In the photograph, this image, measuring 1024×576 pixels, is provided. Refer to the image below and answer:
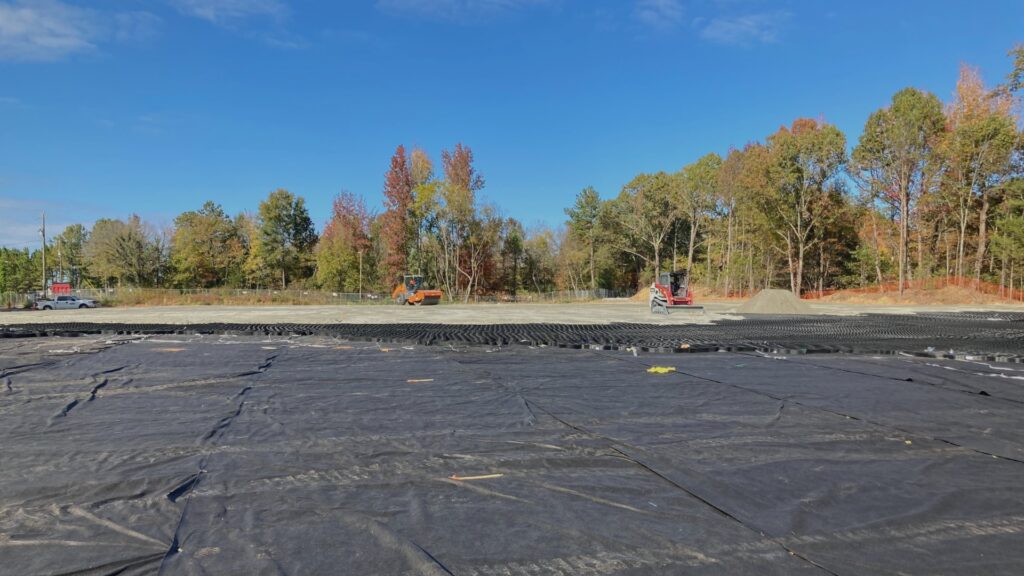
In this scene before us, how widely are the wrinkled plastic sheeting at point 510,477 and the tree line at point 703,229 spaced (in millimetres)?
27343

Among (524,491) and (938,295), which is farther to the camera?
(938,295)

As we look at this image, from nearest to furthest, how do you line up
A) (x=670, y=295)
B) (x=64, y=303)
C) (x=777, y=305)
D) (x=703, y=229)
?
(x=670, y=295)
(x=777, y=305)
(x=64, y=303)
(x=703, y=229)

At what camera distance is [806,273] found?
3469 centimetres

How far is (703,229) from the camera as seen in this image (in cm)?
3900

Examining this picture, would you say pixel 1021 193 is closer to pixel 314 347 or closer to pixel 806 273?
pixel 806 273

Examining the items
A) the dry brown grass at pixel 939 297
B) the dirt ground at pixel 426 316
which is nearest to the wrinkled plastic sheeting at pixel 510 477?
the dirt ground at pixel 426 316

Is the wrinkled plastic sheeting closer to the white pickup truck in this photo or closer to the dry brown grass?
the dry brown grass

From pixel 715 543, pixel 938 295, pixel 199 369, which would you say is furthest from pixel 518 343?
pixel 938 295

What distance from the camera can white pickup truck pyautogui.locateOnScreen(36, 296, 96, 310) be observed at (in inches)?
1057

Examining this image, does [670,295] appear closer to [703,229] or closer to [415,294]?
[415,294]

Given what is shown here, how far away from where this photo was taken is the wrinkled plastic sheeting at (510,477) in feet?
5.95

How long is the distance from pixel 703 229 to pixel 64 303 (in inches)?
1597

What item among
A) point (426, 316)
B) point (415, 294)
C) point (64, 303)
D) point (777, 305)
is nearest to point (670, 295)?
point (777, 305)

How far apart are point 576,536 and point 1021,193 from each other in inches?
1299
